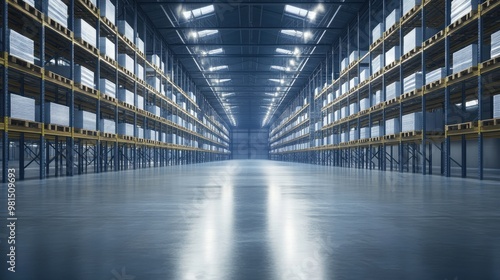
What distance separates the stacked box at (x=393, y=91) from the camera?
572 inches

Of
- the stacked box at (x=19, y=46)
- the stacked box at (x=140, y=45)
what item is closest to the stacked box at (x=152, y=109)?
the stacked box at (x=140, y=45)

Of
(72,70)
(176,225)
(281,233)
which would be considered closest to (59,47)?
(72,70)

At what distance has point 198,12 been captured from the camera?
19109mm

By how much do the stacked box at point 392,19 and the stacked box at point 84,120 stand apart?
451 inches

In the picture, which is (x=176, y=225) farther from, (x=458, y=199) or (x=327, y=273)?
(x=458, y=199)

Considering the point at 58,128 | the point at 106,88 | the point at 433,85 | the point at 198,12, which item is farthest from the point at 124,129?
the point at 433,85

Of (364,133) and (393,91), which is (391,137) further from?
(364,133)

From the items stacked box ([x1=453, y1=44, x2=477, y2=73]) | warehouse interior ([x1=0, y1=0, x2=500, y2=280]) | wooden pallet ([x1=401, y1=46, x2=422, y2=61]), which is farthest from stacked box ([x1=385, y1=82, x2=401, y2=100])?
stacked box ([x1=453, y1=44, x2=477, y2=73])

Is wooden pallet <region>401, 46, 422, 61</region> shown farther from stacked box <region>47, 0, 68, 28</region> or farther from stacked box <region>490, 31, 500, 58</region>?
stacked box <region>47, 0, 68, 28</region>

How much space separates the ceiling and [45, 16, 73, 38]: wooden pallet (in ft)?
15.3

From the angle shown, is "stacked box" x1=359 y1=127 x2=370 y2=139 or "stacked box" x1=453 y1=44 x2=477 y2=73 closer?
"stacked box" x1=453 y1=44 x2=477 y2=73

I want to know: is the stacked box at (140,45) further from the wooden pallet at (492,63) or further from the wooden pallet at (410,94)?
the wooden pallet at (492,63)

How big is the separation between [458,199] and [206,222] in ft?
13.1

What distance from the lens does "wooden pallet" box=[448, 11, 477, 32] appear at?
32.7 feet
